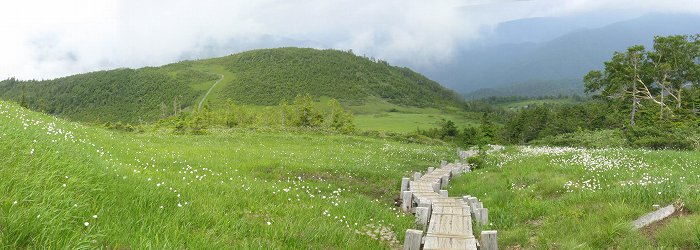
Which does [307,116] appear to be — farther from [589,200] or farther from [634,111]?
[589,200]

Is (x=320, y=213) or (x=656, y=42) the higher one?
(x=656, y=42)

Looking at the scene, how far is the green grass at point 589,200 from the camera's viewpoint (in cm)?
785

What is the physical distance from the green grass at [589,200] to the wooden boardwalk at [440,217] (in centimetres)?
95

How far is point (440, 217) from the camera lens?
32.9 ft

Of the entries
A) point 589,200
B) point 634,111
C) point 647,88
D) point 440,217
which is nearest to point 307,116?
point 634,111

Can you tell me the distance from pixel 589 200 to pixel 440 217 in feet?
12.9

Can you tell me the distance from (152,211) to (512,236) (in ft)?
23.3

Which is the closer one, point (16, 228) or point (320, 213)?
point (16, 228)

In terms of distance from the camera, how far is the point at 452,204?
11.4m

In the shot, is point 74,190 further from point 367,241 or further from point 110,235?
point 367,241

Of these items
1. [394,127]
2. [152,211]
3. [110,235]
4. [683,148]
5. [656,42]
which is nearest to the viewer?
[110,235]

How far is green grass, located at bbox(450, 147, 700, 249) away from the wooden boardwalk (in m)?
0.95

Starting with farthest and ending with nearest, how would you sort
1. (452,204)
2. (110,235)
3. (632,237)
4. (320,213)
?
(452,204), (320,213), (632,237), (110,235)

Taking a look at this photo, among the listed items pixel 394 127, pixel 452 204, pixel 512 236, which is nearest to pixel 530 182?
pixel 452 204
